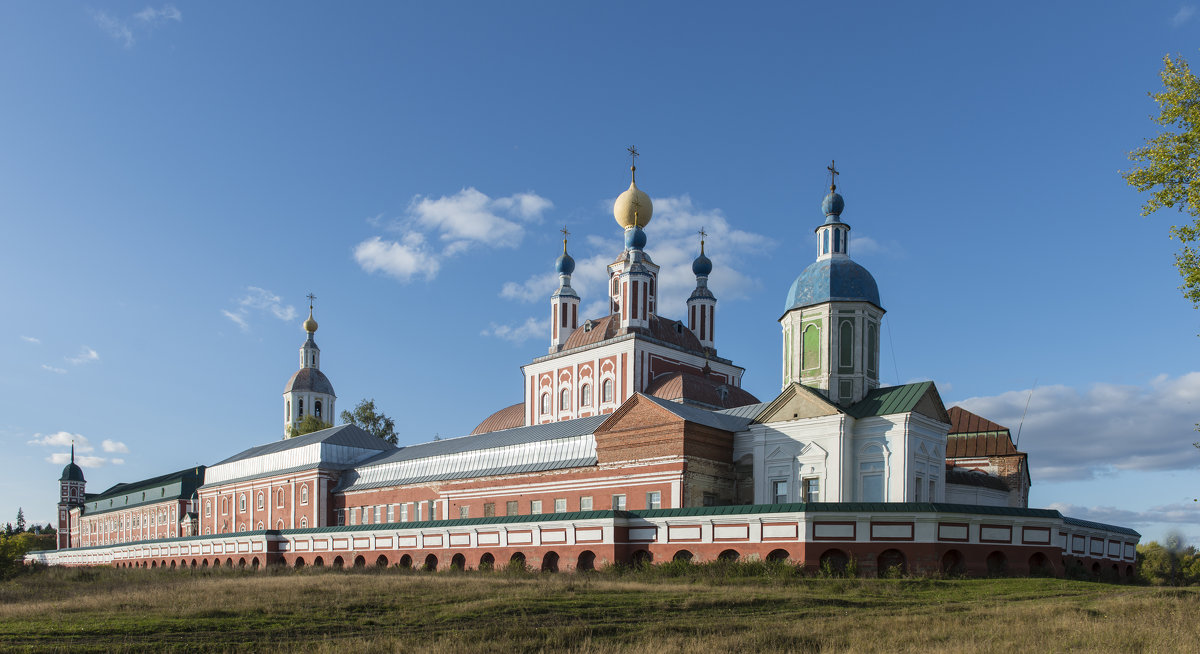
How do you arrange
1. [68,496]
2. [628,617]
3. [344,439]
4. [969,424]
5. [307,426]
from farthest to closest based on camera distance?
1. [68,496]
2. [307,426]
3. [344,439]
4. [969,424]
5. [628,617]

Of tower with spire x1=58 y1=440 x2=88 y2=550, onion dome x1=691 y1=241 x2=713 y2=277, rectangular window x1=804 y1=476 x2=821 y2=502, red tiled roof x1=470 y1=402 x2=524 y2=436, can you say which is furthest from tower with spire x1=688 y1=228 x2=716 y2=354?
tower with spire x1=58 y1=440 x2=88 y2=550

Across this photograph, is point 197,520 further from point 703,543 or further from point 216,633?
point 216,633

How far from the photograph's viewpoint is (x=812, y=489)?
33.8 metres

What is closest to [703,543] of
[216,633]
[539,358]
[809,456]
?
[809,456]

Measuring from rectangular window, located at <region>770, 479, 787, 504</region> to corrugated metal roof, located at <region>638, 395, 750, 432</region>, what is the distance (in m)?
2.59

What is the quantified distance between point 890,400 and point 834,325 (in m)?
3.55

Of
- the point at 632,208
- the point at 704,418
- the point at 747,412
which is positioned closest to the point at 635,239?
the point at 632,208

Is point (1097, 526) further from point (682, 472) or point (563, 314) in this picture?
point (563, 314)

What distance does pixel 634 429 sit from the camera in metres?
36.7

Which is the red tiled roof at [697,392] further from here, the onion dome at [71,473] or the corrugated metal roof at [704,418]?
the onion dome at [71,473]

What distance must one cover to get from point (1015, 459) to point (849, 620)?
29.7 m

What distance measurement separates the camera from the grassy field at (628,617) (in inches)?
572

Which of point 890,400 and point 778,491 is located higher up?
point 890,400

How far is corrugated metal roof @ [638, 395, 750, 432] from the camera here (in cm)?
3575
